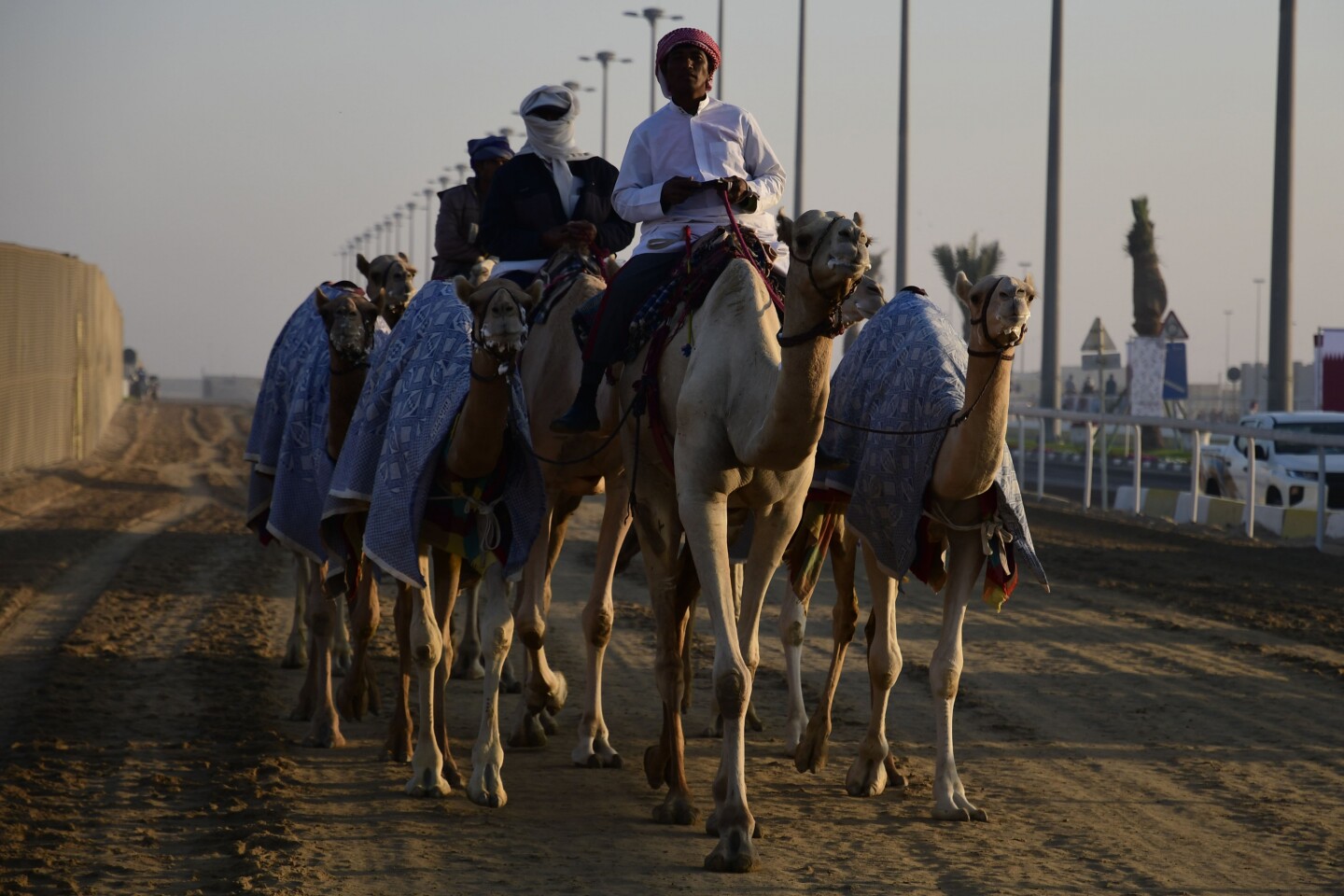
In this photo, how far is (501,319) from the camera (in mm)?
7555

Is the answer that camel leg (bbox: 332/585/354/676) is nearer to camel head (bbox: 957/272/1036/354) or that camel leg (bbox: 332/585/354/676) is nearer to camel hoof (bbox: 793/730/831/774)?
camel hoof (bbox: 793/730/831/774)

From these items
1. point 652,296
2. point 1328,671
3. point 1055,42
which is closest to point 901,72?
point 1055,42

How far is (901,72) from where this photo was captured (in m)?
37.6

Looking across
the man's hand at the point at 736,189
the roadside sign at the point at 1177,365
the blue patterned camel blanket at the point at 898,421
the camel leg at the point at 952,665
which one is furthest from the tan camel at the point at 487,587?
the roadside sign at the point at 1177,365

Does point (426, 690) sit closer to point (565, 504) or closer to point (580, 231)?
point (565, 504)

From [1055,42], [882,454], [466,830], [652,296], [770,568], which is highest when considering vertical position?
[1055,42]

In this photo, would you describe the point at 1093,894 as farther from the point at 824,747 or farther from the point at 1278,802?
the point at 824,747

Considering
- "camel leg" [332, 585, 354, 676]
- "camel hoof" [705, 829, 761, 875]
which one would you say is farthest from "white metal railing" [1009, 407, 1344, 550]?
"camel hoof" [705, 829, 761, 875]

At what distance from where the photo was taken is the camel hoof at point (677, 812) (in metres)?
7.60

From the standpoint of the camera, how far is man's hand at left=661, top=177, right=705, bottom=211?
8.33m

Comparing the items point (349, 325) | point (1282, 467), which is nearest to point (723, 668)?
point (349, 325)

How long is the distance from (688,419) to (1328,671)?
585 cm

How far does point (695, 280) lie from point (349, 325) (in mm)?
2200

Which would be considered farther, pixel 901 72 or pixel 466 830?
pixel 901 72
